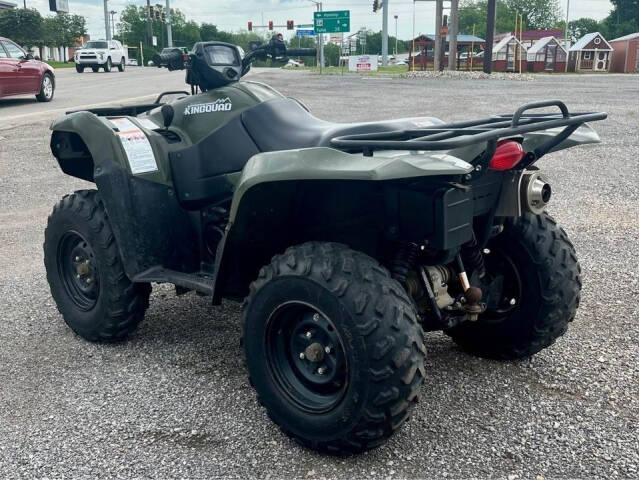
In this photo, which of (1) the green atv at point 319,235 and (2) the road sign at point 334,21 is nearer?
(1) the green atv at point 319,235

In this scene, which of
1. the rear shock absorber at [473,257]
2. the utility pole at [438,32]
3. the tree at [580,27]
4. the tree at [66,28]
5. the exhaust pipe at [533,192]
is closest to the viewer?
the exhaust pipe at [533,192]

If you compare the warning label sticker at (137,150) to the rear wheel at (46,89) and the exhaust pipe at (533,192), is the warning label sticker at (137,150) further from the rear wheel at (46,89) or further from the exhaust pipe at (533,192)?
the rear wheel at (46,89)

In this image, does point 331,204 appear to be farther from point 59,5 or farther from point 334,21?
point 59,5

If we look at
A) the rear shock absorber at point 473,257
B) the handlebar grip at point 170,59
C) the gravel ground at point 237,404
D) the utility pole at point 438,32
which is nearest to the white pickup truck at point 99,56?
the utility pole at point 438,32

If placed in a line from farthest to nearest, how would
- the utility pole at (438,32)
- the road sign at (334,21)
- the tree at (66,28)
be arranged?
the tree at (66,28) < the road sign at (334,21) < the utility pole at (438,32)

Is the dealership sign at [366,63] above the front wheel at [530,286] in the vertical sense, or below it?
above

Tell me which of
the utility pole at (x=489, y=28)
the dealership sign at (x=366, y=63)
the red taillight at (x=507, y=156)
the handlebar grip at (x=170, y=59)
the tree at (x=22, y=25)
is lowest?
the red taillight at (x=507, y=156)

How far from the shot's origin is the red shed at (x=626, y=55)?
51.8m

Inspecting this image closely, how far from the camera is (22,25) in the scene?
163 ft

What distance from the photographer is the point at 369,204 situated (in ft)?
9.85

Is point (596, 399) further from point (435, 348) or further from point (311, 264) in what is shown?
point (311, 264)

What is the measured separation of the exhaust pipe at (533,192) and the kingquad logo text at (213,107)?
1.57m

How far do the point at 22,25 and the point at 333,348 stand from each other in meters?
54.2

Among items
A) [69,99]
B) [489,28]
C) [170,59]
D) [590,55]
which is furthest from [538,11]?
[170,59]
